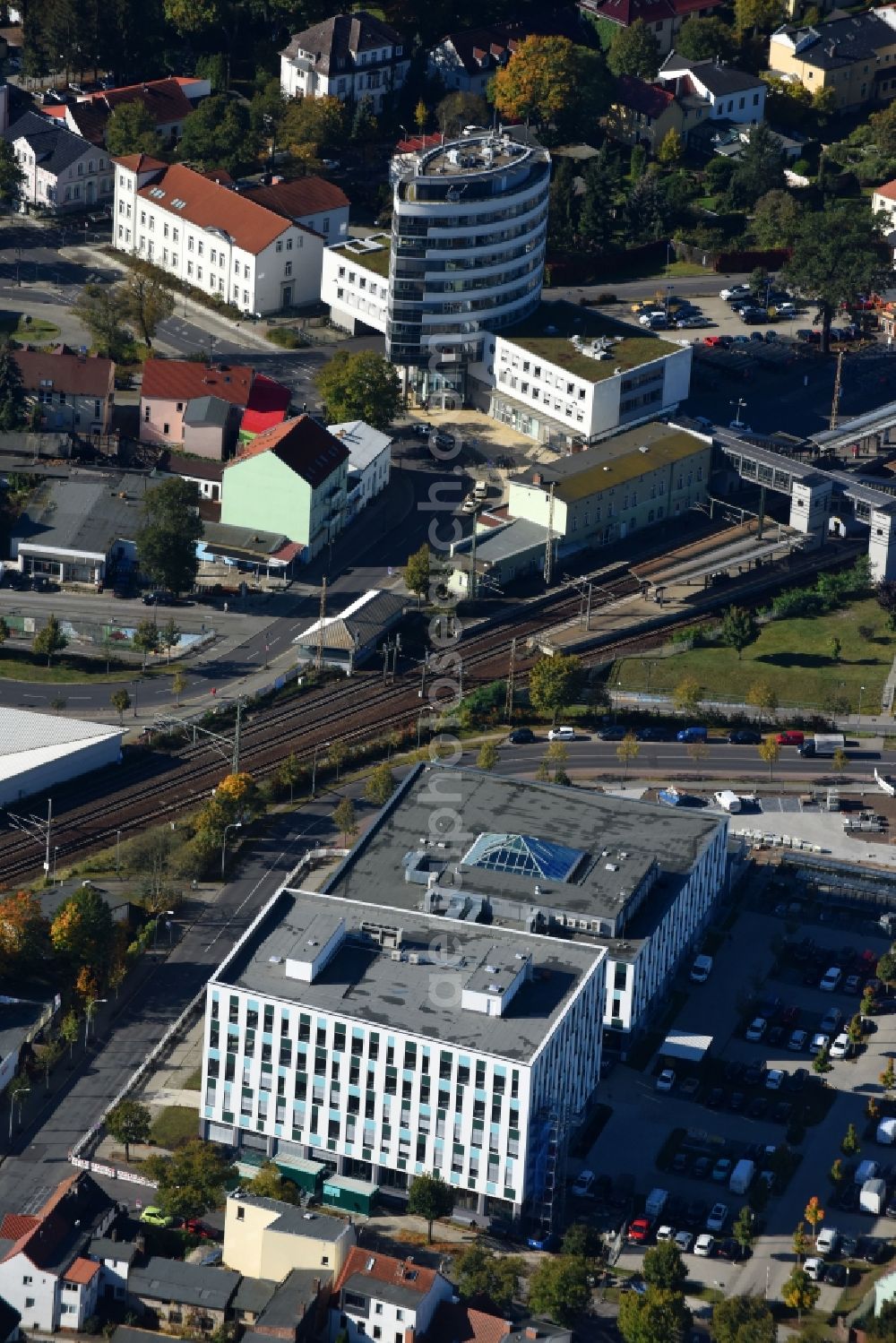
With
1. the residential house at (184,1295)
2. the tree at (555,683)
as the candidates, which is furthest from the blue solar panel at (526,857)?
the residential house at (184,1295)

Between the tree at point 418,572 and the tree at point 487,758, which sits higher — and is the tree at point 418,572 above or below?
above

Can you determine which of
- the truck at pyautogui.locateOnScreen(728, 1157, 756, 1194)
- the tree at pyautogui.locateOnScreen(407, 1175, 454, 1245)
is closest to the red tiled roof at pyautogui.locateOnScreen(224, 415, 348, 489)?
the tree at pyautogui.locateOnScreen(407, 1175, 454, 1245)

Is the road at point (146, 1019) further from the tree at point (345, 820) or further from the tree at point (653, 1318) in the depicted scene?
the tree at point (653, 1318)

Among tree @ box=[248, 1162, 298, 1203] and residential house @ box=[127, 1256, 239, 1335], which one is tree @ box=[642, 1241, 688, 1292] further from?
residential house @ box=[127, 1256, 239, 1335]

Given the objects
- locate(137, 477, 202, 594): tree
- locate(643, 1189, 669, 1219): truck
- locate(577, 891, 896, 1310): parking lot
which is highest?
locate(137, 477, 202, 594): tree

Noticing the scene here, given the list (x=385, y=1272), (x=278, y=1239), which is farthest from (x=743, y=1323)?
(x=278, y=1239)

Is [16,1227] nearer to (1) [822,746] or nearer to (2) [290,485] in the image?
(1) [822,746]
